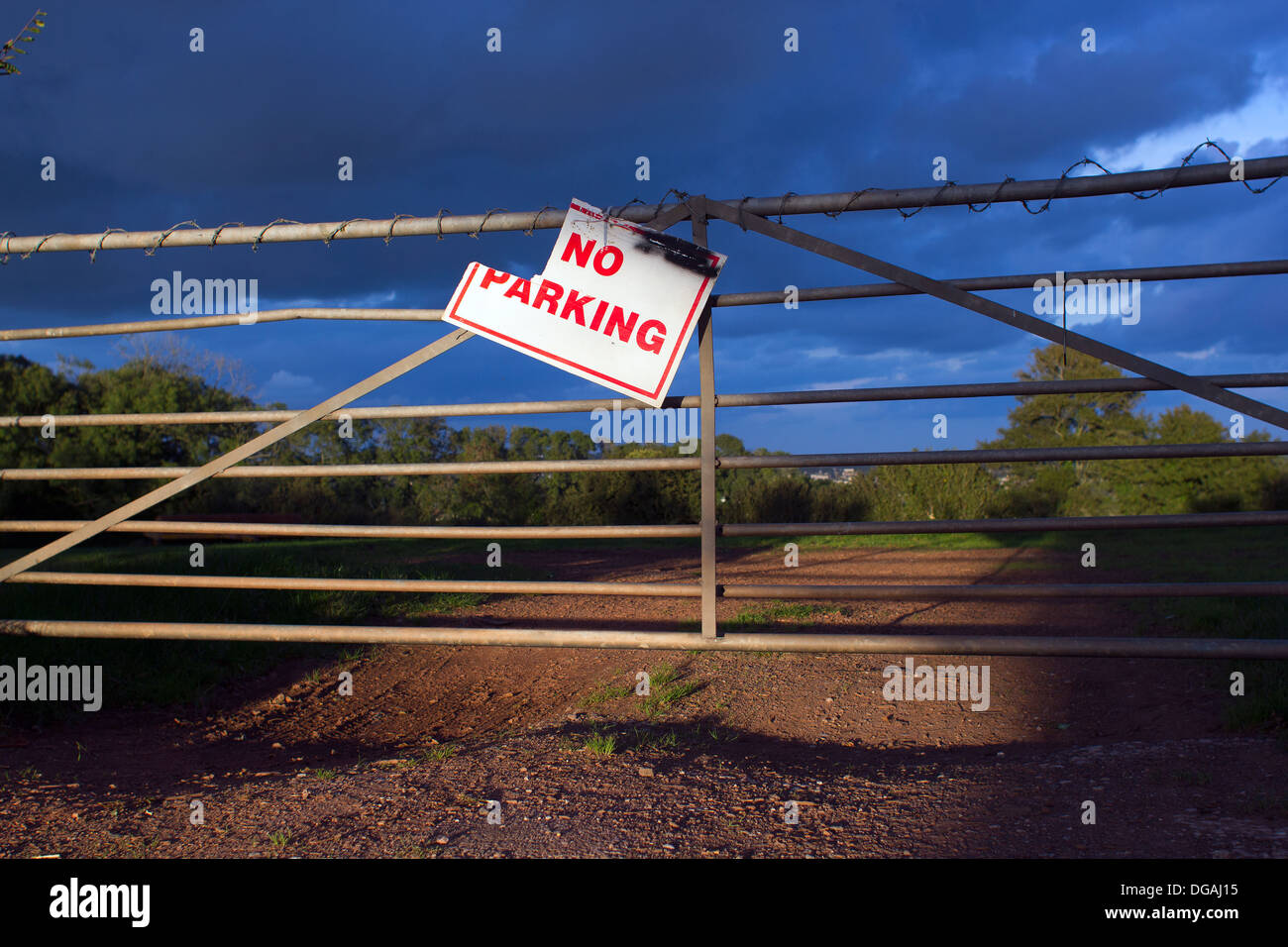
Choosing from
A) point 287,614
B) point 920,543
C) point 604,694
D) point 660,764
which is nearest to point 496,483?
point 920,543

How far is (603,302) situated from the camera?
303 centimetres

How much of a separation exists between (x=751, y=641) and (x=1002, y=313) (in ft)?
4.88

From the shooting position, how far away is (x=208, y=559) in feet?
24.2

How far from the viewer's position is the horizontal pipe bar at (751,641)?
2.75 m

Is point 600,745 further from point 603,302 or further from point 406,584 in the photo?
point 603,302

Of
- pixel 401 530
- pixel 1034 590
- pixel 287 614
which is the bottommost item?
pixel 287 614

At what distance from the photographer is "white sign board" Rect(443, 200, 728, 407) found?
299 cm

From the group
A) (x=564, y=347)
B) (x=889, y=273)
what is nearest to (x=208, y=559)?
(x=564, y=347)

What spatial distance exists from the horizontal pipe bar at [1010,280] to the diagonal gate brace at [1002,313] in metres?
0.05

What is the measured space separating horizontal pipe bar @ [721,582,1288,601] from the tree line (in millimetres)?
12536

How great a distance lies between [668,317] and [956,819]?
1.92m

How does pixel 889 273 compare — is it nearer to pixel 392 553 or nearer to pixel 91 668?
pixel 91 668

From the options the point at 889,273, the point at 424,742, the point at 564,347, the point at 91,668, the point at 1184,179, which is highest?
the point at 1184,179

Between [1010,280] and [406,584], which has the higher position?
[1010,280]
